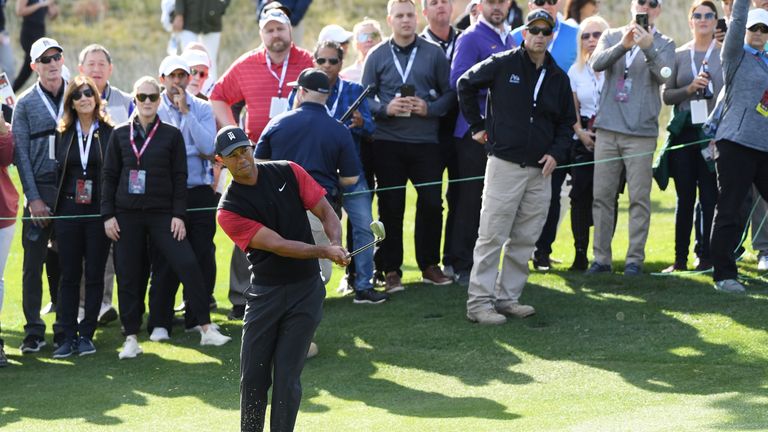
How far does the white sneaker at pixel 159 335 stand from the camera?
11406 millimetres

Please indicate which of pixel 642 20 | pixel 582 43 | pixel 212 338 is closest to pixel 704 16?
pixel 642 20

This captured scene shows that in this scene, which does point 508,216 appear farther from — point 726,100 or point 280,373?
point 280,373

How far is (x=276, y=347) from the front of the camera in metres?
7.96

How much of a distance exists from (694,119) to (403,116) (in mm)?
2630

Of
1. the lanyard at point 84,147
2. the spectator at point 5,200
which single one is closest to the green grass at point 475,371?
the spectator at point 5,200

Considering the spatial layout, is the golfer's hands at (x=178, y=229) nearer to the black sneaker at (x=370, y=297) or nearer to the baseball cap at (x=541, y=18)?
the black sneaker at (x=370, y=297)

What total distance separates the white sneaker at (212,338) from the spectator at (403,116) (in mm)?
1892

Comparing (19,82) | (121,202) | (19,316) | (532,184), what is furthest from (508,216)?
(19,82)

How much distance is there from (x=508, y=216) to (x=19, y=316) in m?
5.21

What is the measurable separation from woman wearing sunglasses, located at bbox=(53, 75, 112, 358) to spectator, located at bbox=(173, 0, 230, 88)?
718 cm

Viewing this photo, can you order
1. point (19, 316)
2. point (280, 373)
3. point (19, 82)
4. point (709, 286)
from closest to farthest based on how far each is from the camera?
point (280, 373) < point (709, 286) < point (19, 316) < point (19, 82)

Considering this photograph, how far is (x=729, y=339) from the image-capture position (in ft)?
32.6

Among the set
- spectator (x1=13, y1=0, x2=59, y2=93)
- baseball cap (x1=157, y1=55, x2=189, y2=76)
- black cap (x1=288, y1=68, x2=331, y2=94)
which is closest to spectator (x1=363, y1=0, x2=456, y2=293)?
black cap (x1=288, y1=68, x2=331, y2=94)

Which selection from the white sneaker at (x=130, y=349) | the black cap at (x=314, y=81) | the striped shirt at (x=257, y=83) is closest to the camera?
the black cap at (x=314, y=81)
